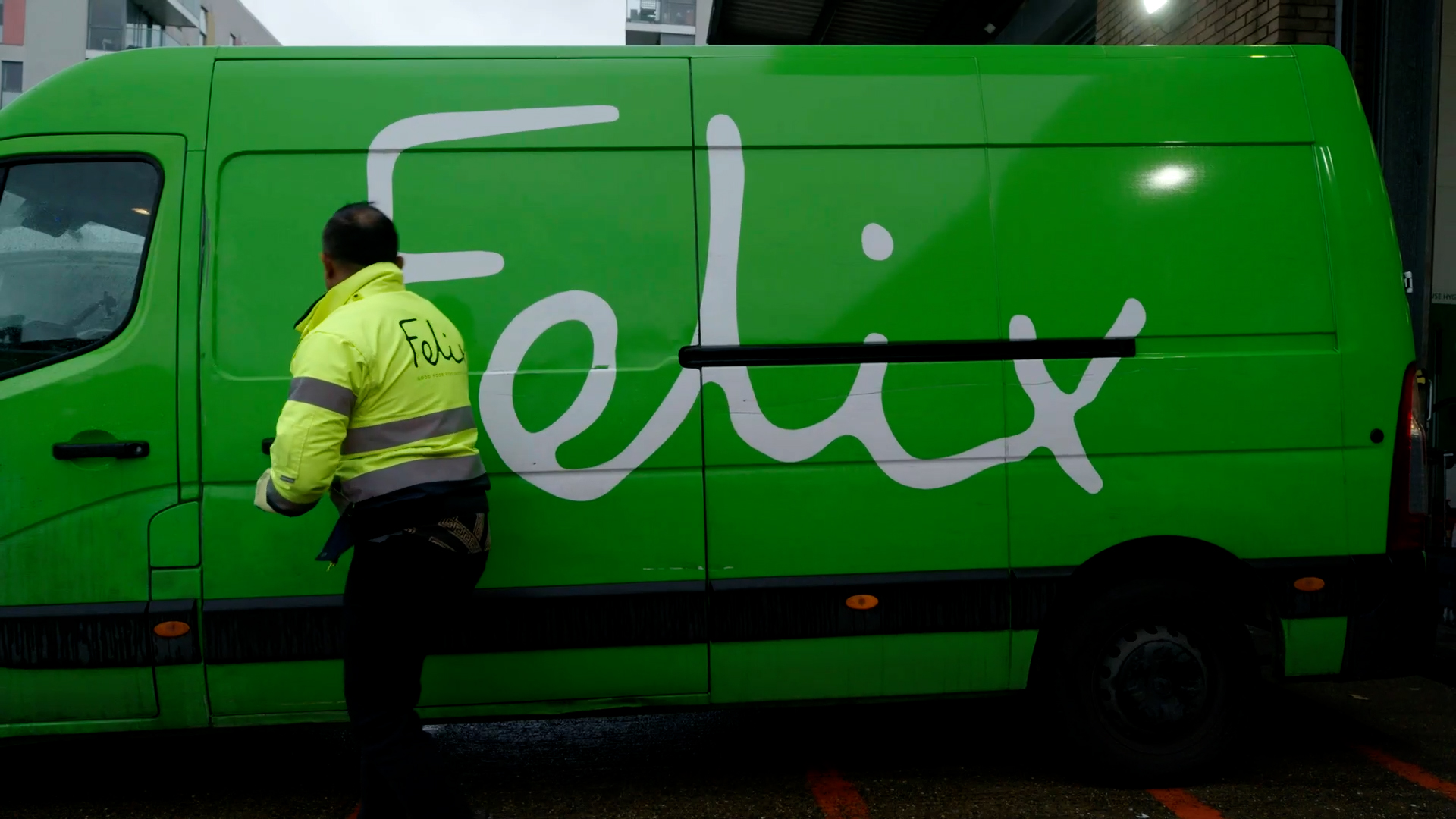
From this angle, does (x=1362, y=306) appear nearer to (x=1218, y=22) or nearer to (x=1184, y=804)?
(x=1184, y=804)

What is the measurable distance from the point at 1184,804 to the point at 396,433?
2848 mm

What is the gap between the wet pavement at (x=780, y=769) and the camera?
3.86 metres

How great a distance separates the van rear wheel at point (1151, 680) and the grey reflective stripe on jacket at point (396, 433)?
2241 millimetres

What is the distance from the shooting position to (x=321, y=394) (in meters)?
2.90

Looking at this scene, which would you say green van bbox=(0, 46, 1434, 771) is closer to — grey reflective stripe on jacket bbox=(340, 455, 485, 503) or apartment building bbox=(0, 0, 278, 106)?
grey reflective stripe on jacket bbox=(340, 455, 485, 503)

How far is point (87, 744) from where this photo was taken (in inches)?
184

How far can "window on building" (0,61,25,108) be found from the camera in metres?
38.8

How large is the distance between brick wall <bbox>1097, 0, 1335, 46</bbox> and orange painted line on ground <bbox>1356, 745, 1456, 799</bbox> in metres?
3.79

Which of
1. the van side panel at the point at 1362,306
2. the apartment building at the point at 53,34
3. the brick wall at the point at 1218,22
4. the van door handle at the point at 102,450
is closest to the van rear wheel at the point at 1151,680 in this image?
the van side panel at the point at 1362,306

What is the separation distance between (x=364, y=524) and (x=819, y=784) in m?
1.94

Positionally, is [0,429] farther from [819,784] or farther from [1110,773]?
[1110,773]

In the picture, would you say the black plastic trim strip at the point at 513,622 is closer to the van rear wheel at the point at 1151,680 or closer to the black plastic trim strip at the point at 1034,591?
Answer: the black plastic trim strip at the point at 1034,591

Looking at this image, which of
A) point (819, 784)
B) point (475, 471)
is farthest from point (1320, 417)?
point (475, 471)

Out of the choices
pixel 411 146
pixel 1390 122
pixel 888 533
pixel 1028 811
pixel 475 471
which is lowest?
pixel 1028 811
